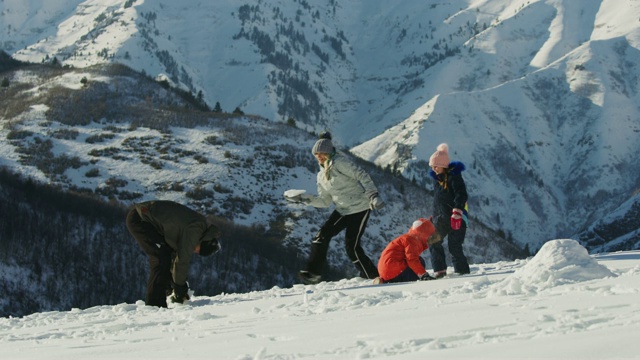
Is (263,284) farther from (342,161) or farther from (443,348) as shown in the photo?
(443,348)

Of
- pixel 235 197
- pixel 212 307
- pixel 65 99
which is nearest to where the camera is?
pixel 212 307

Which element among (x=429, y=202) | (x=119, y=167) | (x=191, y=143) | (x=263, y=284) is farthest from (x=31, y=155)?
(x=429, y=202)

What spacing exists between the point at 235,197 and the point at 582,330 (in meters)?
79.0

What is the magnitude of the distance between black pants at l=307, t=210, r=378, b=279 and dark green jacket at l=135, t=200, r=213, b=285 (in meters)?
2.34

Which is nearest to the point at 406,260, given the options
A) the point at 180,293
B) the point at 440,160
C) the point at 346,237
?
the point at 346,237

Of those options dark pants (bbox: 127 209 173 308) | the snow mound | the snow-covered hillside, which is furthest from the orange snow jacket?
dark pants (bbox: 127 209 173 308)

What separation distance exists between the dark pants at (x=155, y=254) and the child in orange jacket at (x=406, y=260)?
321cm

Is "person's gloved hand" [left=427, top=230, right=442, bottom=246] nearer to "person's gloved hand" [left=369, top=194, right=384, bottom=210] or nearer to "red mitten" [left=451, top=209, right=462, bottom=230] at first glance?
"red mitten" [left=451, top=209, right=462, bottom=230]

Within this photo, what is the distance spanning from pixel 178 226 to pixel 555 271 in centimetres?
526

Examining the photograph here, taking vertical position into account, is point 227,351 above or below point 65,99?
below

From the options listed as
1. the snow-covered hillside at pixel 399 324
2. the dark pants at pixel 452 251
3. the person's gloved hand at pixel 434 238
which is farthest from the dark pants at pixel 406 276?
the snow-covered hillside at pixel 399 324

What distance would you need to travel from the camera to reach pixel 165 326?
31.4 ft

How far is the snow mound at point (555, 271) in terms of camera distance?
945 centimetres

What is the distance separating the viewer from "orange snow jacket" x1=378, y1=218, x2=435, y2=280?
12.9 m
